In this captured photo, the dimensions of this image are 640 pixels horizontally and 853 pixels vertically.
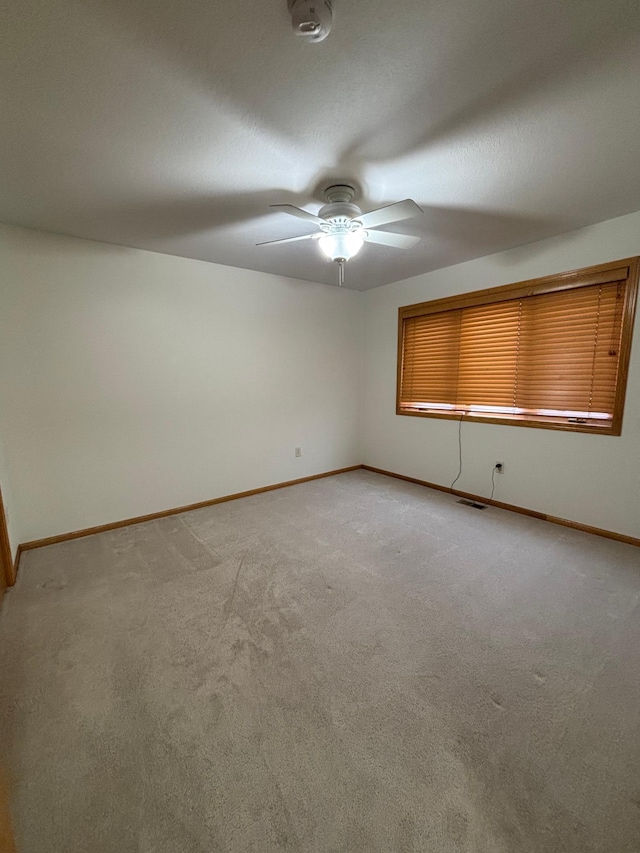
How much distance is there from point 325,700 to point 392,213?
A: 7.51ft

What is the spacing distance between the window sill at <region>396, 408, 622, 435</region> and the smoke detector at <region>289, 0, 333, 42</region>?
116 inches

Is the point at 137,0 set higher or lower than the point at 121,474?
higher

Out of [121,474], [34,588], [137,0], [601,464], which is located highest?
[137,0]

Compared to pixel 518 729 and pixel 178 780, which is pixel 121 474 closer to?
pixel 178 780

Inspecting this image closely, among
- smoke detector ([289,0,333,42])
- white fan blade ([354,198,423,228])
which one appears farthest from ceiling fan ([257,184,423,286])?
smoke detector ([289,0,333,42])

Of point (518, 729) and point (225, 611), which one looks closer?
point (518, 729)

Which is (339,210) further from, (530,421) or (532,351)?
(530,421)

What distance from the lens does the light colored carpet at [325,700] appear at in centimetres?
98

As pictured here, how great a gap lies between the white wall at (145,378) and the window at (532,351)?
1241mm

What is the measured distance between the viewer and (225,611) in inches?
74.2

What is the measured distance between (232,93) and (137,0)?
39 cm

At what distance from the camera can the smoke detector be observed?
100 centimetres

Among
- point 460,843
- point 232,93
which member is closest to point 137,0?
point 232,93

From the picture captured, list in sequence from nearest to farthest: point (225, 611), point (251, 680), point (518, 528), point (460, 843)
A: point (460, 843)
point (251, 680)
point (225, 611)
point (518, 528)
